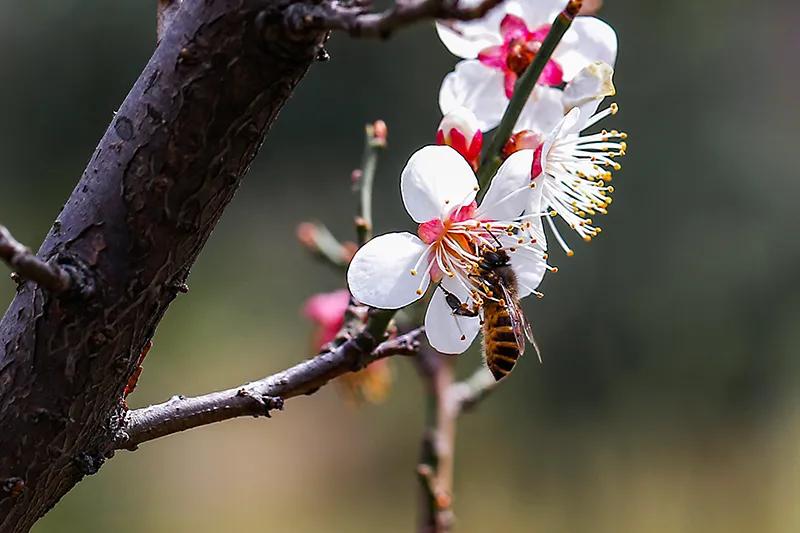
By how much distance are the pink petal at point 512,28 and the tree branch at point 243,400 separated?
246 millimetres

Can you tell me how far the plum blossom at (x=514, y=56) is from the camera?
627 millimetres

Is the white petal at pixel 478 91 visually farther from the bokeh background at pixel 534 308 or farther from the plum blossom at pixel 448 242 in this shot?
the bokeh background at pixel 534 308

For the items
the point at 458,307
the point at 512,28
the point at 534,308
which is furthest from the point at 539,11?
the point at 534,308

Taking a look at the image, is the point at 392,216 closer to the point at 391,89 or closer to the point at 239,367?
the point at 391,89

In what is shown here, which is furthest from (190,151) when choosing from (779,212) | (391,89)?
(391,89)

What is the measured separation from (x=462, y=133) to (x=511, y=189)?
0.06 meters

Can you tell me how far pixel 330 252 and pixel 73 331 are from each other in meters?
0.56

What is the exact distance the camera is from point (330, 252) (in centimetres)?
99

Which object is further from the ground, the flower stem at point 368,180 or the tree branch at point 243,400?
the flower stem at point 368,180

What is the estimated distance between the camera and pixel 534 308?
3.01m

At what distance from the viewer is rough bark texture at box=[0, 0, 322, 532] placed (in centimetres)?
40

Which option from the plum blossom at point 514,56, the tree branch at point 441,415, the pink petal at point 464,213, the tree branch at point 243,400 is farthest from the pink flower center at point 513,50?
the tree branch at point 441,415

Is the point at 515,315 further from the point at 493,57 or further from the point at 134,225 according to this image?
the point at 134,225

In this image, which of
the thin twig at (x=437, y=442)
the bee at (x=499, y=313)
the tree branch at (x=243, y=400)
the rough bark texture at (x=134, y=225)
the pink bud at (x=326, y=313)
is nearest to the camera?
the rough bark texture at (x=134, y=225)
